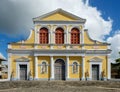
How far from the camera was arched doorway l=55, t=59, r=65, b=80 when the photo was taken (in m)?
37.8

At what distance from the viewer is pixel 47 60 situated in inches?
1470

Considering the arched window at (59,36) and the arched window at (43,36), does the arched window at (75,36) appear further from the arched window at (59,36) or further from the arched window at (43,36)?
the arched window at (43,36)

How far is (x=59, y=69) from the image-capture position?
37.9 metres

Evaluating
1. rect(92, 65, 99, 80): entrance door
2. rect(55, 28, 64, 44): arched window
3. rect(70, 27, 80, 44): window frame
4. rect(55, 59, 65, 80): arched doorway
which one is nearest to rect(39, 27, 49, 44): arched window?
rect(55, 28, 64, 44): arched window

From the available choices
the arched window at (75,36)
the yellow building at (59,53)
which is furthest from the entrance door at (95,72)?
the arched window at (75,36)

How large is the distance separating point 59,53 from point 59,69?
2212mm

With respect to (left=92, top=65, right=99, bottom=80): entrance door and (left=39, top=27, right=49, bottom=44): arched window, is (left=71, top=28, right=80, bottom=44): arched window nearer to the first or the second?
(left=39, top=27, right=49, bottom=44): arched window

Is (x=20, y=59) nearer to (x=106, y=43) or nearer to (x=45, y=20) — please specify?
(x=45, y=20)

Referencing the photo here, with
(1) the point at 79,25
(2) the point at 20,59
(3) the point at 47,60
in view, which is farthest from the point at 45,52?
(1) the point at 79,25

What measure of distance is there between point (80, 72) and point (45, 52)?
17.6 ft

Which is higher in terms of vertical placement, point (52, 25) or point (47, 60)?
point (52, 25)

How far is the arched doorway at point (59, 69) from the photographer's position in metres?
37.8

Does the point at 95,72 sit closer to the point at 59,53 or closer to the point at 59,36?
the point at 59,53

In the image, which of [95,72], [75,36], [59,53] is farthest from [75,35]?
[95,72]
